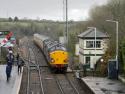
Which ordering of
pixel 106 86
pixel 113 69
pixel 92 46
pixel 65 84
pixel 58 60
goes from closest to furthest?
pixel 106 86, pixel 65 84, pixel 113 69, pixel 58 60, pixel 92 46

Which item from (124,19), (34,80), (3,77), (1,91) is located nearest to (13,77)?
(3,77)

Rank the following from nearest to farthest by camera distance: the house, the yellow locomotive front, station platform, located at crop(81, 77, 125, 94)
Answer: station platform, located at crop(81, 77, 125, 94), the yellow locomotive front, the house

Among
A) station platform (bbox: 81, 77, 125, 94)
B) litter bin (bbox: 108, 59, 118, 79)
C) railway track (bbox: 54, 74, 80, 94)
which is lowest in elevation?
railway track (bbox: 54, 74, 80, 94)

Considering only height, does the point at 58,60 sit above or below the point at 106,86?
above

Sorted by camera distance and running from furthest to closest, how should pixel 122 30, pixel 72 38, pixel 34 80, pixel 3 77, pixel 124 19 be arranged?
pixel 72 38 → pixel 124 19 → pixel 122 30 → pixel 34 80 → pixel 3 77

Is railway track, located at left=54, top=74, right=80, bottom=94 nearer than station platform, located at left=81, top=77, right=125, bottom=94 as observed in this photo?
No

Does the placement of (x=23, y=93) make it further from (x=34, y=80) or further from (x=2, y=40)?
(x=34, y=80)

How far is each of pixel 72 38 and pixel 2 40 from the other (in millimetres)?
48626

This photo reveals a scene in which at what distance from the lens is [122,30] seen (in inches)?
1901

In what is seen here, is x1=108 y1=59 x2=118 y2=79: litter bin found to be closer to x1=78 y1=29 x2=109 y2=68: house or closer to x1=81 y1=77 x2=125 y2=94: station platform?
x1=81 y1=77 x2=125 y2=94: station platform

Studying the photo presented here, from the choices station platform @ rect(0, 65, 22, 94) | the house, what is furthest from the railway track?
the house

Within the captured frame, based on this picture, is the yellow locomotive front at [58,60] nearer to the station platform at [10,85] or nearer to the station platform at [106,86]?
the station platform at [106,86]

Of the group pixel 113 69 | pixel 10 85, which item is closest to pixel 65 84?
pixel 113 69

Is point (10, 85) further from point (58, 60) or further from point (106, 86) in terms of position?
point (58, 60)
